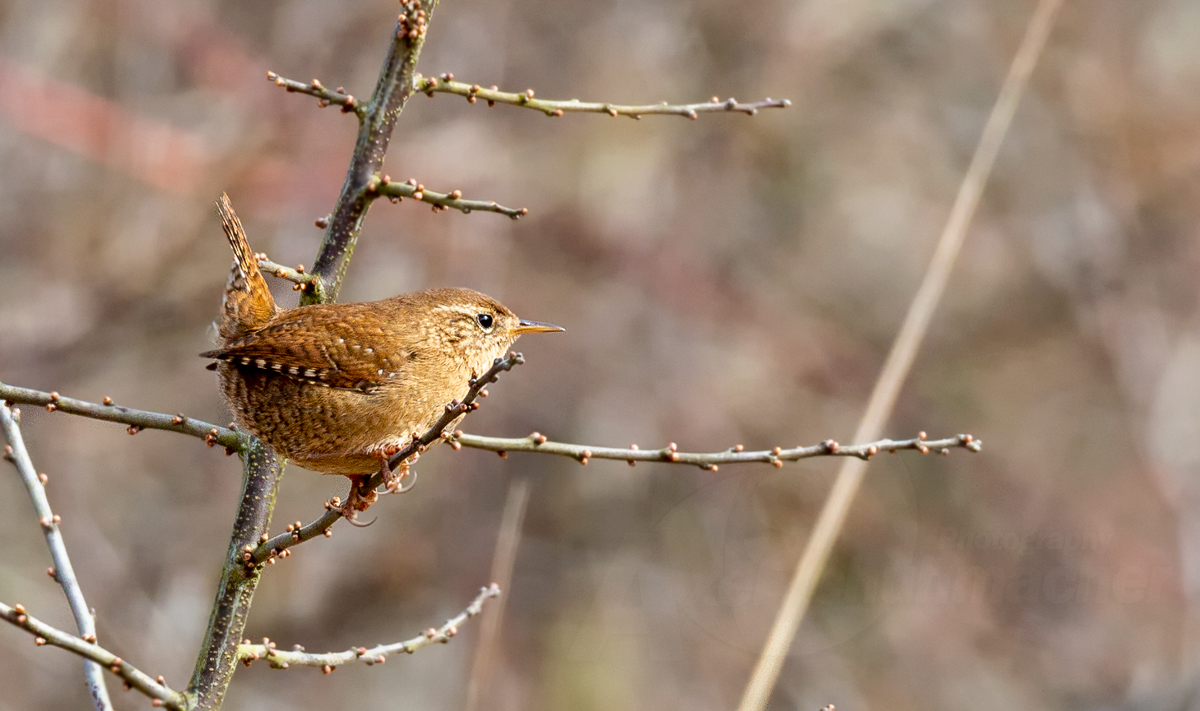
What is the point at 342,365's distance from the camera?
2.72 meters

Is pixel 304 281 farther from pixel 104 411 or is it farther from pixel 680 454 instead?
pixel 680 454

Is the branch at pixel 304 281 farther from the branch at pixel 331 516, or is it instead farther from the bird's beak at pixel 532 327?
the bird's beak at pixel 532 327

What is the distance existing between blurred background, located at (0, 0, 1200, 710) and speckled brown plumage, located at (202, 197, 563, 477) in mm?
3607

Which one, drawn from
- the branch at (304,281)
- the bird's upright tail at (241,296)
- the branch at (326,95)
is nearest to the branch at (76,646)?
Answer: the branch at (304,281)

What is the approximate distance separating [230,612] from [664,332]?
5.72 m

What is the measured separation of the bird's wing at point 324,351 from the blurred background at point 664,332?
378 centimetres

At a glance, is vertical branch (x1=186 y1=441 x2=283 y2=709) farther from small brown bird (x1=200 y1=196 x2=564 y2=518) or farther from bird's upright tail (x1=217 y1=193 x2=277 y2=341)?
bird's upright tail (x1=217 y1=193 x2=277 y2=341)

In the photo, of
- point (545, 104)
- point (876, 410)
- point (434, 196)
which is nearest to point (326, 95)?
point (434, 196)

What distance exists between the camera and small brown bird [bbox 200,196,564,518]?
8.36 ft

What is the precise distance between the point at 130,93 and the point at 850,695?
5342 mm

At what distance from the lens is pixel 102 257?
655cm

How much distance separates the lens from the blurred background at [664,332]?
658cm

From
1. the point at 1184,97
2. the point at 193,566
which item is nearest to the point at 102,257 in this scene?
the point at 193,566

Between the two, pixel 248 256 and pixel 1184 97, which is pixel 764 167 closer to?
pixel 1184 97
